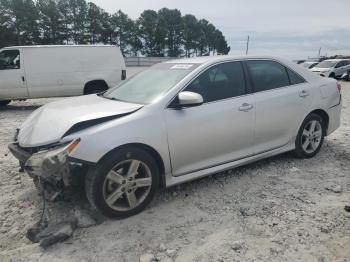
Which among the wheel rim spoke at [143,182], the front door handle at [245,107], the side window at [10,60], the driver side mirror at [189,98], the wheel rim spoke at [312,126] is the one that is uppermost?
the side window at [10,60]

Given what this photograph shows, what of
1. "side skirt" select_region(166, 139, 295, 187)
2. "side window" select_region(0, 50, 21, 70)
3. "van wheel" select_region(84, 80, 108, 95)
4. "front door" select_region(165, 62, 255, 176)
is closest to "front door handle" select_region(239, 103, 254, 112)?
"front door" select_region(165, 62, 255, 176)

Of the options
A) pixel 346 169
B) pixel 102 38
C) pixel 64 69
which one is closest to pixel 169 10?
pixel 102 38

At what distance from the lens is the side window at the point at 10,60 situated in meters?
10.8

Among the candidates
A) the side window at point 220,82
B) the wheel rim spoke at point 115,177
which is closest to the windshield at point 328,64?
the side window at point 220,82

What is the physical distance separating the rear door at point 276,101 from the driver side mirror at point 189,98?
1048mm

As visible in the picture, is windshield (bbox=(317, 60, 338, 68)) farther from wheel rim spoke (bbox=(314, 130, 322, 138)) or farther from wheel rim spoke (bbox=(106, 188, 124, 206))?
wheel rim spoke (bbox=(106, 188, 124, 206))

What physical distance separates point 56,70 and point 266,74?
27.0ft

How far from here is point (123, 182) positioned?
3523 mm

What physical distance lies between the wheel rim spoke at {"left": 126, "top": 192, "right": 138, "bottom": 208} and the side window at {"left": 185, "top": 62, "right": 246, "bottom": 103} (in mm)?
1334

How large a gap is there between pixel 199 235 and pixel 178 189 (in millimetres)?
1053

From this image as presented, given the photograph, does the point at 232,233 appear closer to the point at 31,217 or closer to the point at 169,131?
the point at 169,131

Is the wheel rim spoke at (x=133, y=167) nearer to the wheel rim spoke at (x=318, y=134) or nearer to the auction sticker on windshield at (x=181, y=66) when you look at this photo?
the auction sticker on windshield at (x=181, y=66)

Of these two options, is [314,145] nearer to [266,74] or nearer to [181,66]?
[266,74]

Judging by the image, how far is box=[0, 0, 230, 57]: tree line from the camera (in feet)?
201
